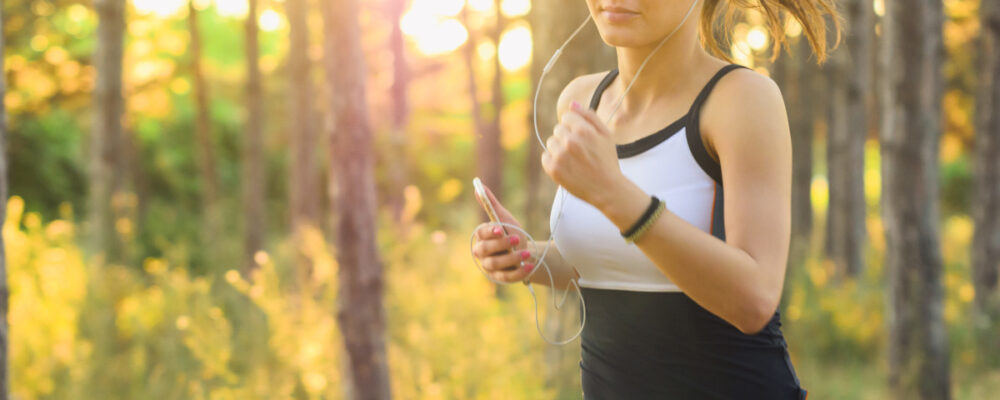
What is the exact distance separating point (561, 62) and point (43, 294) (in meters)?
4.77

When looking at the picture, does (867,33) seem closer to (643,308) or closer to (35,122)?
(643,308)

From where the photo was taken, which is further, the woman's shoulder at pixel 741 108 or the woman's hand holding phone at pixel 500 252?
the woman's hand holding phone at pixel 500 252

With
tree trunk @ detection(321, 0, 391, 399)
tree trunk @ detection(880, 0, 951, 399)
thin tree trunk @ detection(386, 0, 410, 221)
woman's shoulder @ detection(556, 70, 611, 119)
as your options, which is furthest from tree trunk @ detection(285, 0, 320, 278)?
woman's shoulder @ detection(556, 70, 611, 119)

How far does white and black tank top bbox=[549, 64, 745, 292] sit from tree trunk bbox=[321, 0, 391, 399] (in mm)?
3064

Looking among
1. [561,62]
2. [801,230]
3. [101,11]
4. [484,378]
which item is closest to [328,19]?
[561,62]

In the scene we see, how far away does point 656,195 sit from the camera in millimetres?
1413

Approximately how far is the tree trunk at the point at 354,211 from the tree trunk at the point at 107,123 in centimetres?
443

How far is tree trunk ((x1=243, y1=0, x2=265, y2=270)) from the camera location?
31.6 ft

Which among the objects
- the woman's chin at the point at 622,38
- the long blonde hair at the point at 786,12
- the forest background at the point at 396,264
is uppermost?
the long blonde hair at the point at 786,12

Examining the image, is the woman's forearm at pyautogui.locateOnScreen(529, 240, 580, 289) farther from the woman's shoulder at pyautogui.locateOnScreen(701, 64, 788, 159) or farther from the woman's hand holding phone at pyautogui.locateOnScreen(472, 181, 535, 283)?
the woman's shoulder at pyautogui.locateOnScreen(701, 64, 788, 159)

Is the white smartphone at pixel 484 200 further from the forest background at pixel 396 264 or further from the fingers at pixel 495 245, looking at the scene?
the forest background at pixel 396 264

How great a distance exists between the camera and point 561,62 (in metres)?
4.27

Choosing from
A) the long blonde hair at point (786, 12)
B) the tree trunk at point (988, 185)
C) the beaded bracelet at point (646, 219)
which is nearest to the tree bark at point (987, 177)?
the tree trunk at point (988, 185)

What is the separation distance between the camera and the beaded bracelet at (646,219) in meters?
1.23
